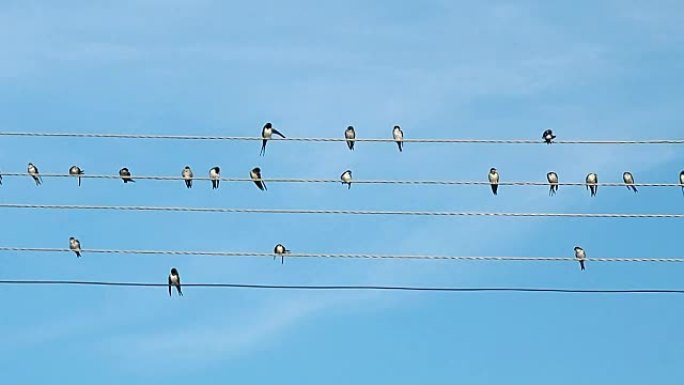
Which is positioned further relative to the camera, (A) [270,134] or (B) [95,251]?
(A) [270,134]

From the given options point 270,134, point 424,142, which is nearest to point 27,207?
point 424,142

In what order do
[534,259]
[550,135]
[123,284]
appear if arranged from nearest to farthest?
[534,259] < [123,284] < [550,135]

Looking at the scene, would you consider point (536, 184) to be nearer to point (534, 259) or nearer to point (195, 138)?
point (534, 259)

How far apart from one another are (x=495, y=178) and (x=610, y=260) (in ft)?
37.4

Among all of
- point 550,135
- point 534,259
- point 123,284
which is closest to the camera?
point 534,259

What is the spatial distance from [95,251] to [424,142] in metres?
3.46

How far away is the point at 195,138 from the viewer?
1814 cm

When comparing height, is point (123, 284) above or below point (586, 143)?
below

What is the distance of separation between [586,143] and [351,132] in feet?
37.5

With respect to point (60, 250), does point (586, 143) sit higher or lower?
higher

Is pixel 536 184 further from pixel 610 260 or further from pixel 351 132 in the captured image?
pixel 351 132

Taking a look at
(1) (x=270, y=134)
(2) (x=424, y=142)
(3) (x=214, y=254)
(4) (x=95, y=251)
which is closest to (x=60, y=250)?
(4) (x=95, y=251)

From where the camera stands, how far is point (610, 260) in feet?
57.2

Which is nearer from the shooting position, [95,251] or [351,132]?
[95,251]
